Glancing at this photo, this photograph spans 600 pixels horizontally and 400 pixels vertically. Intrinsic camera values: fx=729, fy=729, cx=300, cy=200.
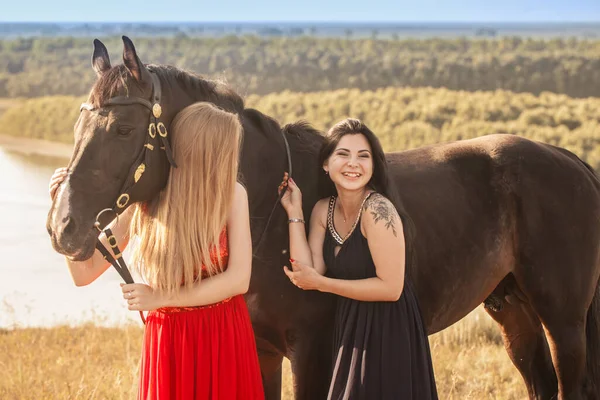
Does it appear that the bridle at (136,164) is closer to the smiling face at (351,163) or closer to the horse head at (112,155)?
the horse head at (112,155)

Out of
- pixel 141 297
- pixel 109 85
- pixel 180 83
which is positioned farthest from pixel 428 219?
pixel 109 85

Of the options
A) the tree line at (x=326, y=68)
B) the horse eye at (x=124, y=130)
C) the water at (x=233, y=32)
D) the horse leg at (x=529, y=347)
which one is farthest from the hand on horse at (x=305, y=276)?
the water at (x=233, y=32)

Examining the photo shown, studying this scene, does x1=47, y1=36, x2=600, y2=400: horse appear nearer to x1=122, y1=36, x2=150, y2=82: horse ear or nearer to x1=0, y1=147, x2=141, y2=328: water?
x1=122, y1=36, x2=150, y2=82: horse ear

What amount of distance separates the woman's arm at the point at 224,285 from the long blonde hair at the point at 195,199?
36mm

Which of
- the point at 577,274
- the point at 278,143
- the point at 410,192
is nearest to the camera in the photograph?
the point at 278,143

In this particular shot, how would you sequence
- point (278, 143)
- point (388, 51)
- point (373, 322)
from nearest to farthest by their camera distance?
point (373, 322), point (278, 143), point (388, 51)

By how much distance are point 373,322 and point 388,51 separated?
48.8m

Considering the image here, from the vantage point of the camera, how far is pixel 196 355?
2.68 meters

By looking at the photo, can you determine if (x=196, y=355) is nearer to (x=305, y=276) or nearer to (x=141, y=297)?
(x=141, y=297)

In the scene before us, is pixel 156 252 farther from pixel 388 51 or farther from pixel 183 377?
pixel 388 51

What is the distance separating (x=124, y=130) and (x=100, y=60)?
1.27 feet

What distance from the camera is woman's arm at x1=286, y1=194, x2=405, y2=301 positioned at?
2840 millimetres

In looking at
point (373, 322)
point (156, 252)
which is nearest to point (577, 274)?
point (373, 322)

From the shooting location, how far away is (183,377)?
264 centimetres
